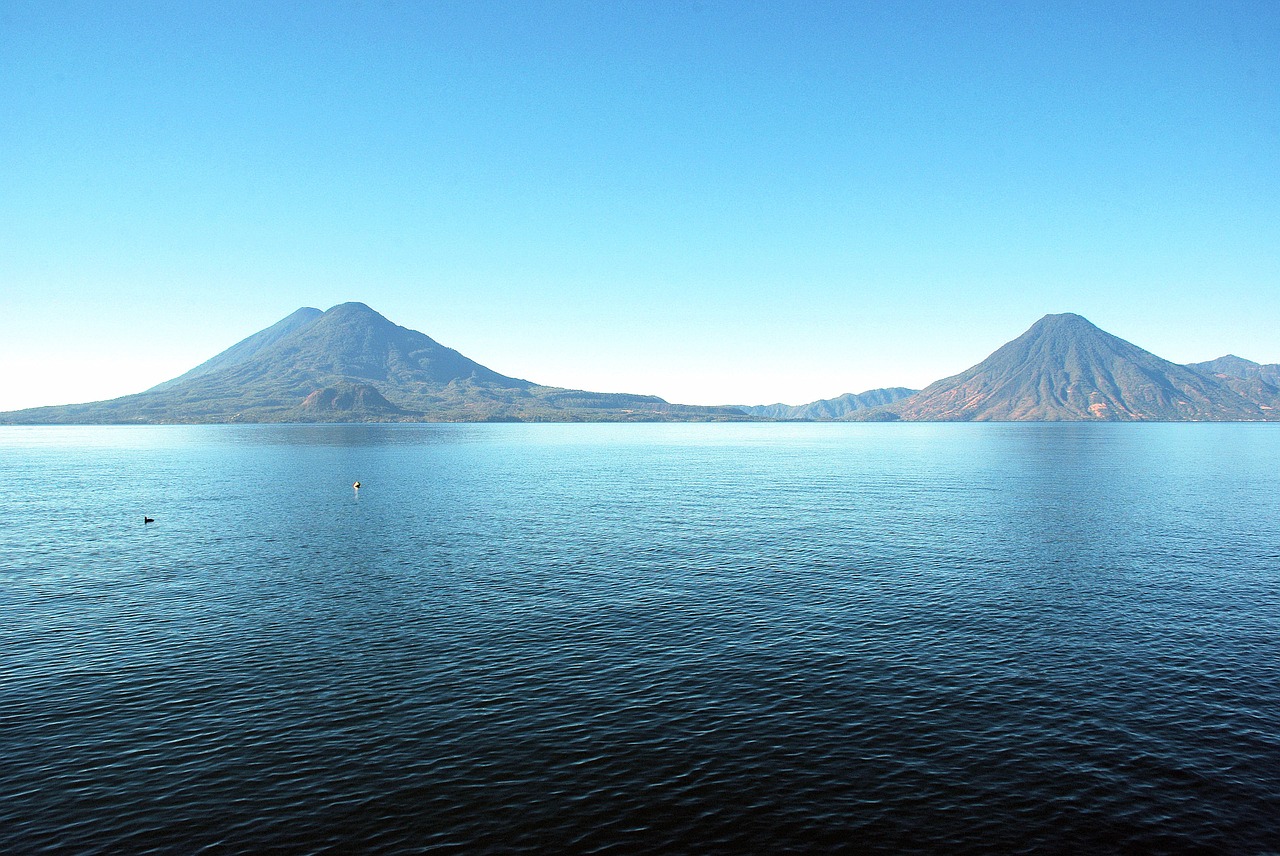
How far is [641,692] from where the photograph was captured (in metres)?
41.8

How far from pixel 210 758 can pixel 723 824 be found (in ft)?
82.1

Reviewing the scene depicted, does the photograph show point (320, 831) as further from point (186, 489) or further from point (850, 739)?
point (186, 489)

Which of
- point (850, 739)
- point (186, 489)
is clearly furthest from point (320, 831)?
point (186, 489)

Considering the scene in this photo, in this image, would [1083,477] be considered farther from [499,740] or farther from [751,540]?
[499,740]

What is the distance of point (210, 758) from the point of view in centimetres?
3406

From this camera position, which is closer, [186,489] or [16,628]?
[16,628]

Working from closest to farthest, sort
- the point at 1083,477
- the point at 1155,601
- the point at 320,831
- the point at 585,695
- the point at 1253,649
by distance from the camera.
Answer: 1. the point at 320,831
2. the point at 585,695
3. the point at 1253,649
4. the point at 1155,601
5. the point at 1083,477

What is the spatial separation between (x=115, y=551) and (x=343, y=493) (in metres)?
57.1

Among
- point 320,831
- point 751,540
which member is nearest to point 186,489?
point 751,540

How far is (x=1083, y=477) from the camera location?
6471 inches

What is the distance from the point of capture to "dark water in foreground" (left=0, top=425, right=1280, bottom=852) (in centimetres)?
2953

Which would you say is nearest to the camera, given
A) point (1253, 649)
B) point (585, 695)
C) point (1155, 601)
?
point (585, 695)

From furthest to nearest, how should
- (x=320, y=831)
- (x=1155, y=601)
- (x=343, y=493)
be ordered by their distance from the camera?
(x=343, y=493), (x=1155, y=601), (x=320, y=831)

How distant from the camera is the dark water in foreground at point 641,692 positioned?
96.9 ft
